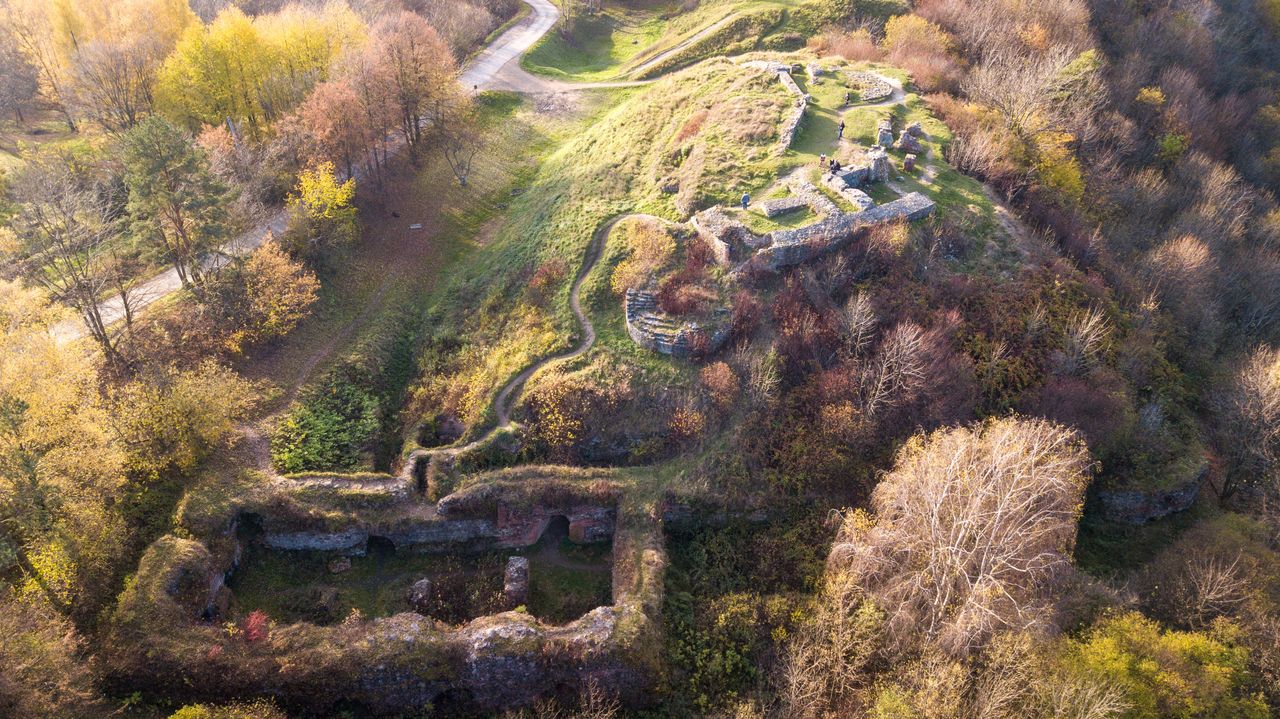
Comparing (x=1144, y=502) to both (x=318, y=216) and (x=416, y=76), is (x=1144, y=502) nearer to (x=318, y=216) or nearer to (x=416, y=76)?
(x=318, y=216)

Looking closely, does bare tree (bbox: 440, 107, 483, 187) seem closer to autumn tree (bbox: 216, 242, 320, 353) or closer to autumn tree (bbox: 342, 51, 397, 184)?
autumn tree (bbox: 342, 51, 397, 184)

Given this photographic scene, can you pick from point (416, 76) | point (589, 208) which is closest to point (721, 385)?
point (589, 208)

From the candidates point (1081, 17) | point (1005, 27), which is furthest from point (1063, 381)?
point (1081, 17)

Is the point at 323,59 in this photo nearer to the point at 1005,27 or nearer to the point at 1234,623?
the point at 1005,27

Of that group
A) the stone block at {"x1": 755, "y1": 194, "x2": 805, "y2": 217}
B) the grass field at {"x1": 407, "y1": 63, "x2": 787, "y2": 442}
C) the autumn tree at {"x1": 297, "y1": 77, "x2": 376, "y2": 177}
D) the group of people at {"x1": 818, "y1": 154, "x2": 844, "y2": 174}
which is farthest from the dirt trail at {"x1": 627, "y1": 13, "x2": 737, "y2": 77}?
the stone block at {"x1": 755, "y1": 194, "x2": 805, "y2": 217}

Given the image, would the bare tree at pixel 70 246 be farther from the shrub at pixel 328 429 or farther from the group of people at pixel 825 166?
the group of people at pixel 825 166
